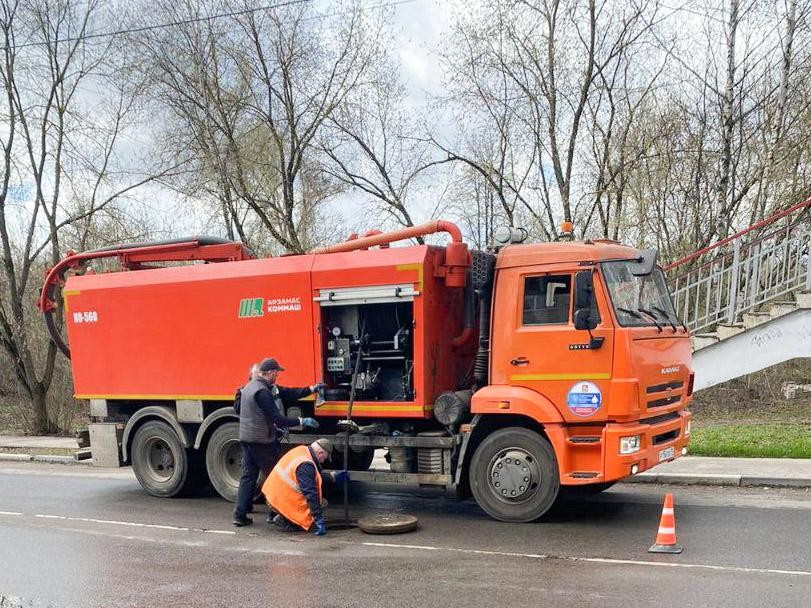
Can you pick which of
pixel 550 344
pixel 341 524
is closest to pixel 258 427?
pixel 341 524

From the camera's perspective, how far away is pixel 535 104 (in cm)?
1769

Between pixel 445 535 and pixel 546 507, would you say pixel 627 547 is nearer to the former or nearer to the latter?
pixel 546 507

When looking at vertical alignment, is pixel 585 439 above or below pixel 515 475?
above

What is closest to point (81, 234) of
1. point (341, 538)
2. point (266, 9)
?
point (266, 9)

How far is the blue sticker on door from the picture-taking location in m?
7.48

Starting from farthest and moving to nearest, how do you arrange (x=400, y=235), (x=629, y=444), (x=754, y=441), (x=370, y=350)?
(x=754, y=441) < (x=400, y=235) < (x=370, y=350) < (x=629, y=444)

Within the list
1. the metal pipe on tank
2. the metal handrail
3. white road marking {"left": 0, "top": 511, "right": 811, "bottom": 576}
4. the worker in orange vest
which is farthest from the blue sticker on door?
the metal handrail

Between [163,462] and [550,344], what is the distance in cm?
575

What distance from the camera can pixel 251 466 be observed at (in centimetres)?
860

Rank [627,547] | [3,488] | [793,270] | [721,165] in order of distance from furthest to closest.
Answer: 1. [721,165]
2. [793,270]
3. [3,488]
4. [627,547]

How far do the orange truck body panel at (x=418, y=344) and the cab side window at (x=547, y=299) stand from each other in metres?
0.07

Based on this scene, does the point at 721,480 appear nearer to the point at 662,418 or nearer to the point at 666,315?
the point at 662,418

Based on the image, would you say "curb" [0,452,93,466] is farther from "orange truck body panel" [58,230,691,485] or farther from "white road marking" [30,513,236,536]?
"white road marking" [30,513,236,536]

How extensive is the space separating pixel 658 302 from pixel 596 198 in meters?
10.1
